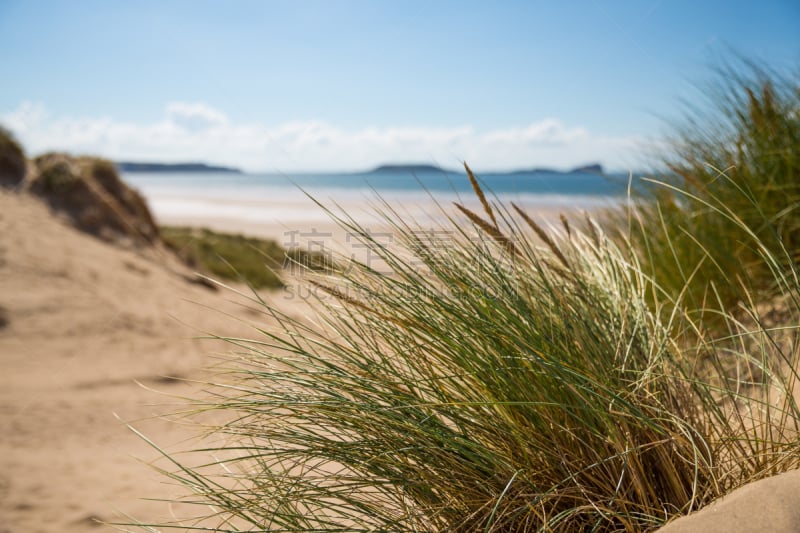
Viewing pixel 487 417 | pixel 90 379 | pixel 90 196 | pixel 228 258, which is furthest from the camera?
pixel 228 258

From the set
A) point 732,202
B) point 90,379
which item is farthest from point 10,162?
point 732,202

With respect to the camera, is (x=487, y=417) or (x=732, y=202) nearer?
(x=487, y=417)

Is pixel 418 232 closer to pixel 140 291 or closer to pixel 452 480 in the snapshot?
pixel 452 480

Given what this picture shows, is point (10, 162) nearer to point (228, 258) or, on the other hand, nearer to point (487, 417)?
point (228, 258)

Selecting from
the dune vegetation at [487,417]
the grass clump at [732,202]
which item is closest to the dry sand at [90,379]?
the dune vegetation at [487,417]

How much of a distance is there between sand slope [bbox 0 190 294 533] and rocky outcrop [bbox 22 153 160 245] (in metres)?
0.46

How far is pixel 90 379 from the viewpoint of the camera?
16.6 feet

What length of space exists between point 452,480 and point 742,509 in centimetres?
68

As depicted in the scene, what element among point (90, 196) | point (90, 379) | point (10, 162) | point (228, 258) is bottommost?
point (90, 379)

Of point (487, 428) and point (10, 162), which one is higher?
point (10, 162)

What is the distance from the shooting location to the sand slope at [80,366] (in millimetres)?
3264

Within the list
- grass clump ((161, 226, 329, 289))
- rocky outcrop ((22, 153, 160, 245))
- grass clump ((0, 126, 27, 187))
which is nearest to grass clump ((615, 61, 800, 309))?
grass clump ((161, 226, 329, 289))

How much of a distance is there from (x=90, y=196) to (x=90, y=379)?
217 inches

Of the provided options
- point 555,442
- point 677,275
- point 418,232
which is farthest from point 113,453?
point 677,275
